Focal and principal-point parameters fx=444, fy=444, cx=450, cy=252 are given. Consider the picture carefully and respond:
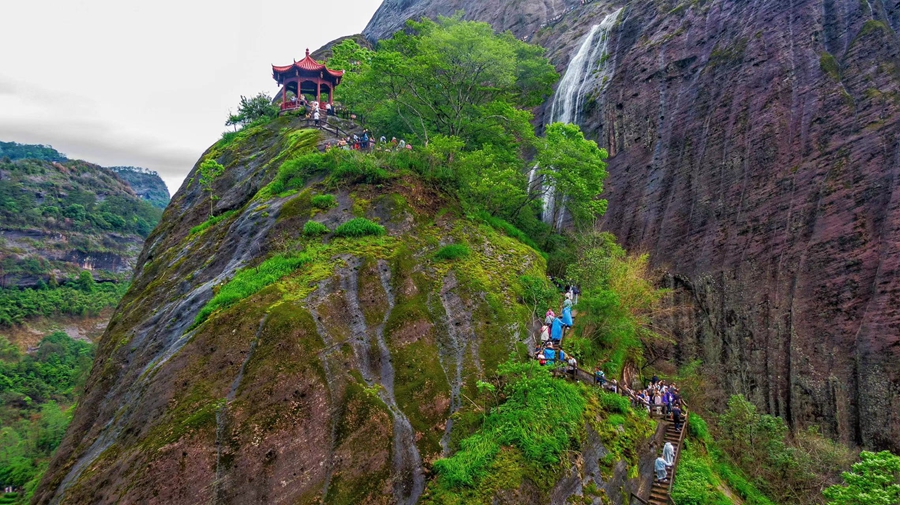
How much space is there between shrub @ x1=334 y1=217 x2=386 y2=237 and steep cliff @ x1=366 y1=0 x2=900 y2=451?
16.5m

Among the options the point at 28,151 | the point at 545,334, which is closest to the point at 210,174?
the point at 545,334

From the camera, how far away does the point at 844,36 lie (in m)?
22.2

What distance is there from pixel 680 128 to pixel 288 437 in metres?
25.9

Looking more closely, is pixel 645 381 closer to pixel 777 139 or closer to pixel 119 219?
pixel 777 139

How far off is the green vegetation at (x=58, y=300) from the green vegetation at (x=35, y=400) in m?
7.06

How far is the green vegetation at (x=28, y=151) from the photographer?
151 m

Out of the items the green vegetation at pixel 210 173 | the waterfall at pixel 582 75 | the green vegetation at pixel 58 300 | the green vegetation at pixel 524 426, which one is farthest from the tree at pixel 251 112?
the green vegetation at pixel 58 300

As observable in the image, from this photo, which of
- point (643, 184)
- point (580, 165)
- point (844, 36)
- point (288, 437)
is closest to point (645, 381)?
point (580, 165)

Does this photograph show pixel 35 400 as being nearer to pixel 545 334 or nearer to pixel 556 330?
pixel 545 334

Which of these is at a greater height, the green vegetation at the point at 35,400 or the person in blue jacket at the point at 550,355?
the person in blue jacket at the point at 550,355

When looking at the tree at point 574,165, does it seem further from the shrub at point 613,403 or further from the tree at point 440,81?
the shrub at point 613,403

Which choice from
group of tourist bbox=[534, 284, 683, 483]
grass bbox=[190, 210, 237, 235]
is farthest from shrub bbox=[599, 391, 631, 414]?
grass bbox=[190, 210, 237, 235]

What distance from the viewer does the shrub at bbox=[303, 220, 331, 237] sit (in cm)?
1371

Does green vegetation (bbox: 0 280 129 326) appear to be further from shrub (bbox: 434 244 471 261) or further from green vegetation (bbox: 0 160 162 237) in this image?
shrub (bbox: 434 244 471 261)
